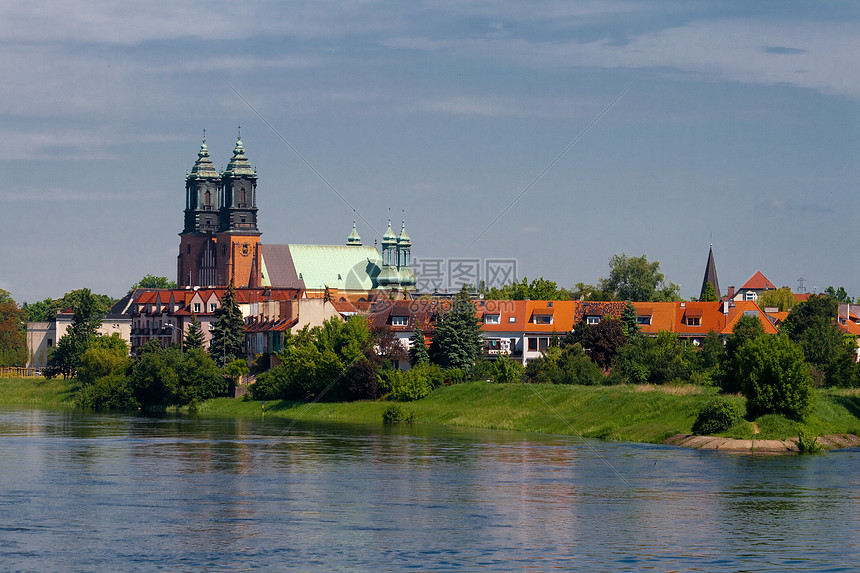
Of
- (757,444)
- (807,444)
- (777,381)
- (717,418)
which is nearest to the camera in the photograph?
(807,444)

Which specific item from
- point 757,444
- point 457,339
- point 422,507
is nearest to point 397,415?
point 457,339

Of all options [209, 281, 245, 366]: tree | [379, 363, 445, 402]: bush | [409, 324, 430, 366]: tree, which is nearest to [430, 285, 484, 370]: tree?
[409, 324, 430, 366]: tree

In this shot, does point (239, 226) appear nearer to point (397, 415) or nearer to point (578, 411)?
point (397, 415)

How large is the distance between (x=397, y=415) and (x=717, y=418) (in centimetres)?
2628

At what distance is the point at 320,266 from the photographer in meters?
190

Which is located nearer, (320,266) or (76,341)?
(76,341)

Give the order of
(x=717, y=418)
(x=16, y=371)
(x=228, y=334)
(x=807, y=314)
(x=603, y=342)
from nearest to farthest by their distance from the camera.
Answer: (x=717, y=418), (x=603, y=342), (x=807, y=314), (x=228, y=334), (x=16, y=371)

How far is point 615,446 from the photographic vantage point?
205ft

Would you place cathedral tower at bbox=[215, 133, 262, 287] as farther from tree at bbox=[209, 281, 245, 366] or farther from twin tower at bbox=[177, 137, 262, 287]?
tree at bbox=[209, 281, 245, 366]

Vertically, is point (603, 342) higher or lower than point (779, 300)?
lower

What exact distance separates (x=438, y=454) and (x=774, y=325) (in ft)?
212

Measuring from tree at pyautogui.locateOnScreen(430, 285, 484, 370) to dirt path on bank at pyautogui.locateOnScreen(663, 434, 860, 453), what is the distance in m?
32.7

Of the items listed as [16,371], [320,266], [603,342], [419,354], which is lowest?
[16,371]

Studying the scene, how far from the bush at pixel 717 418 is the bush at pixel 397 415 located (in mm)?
24433
